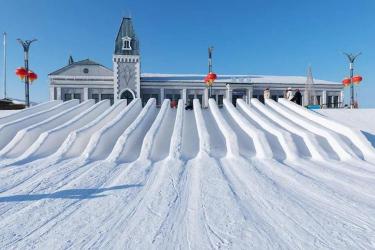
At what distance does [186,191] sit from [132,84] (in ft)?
85.3

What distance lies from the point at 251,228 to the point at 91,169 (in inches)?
145

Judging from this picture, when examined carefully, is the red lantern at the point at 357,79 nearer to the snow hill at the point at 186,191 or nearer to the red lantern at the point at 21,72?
the snow hill at the point at 186,191

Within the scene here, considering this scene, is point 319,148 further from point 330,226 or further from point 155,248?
point 155,248

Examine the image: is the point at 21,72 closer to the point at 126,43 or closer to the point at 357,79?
the point at 126,43

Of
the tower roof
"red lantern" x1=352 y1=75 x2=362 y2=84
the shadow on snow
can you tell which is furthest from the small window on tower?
the shadow on snow

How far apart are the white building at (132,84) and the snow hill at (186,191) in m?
21.1

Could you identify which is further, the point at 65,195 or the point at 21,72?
the point at 21,72

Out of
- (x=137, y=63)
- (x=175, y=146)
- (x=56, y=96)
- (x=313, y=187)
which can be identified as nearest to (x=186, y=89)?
(x=137, y=63)

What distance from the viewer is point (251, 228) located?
2543mm

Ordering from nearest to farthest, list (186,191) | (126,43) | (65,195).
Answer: (65,195) → (186,191) → (126,43)

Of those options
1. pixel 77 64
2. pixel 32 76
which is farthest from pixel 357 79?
pixel 77 64

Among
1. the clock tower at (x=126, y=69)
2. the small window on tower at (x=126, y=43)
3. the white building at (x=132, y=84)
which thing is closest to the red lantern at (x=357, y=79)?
the white building at (x=132, y=84)

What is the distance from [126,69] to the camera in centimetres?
2827

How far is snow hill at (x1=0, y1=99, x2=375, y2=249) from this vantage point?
7.88 ft
